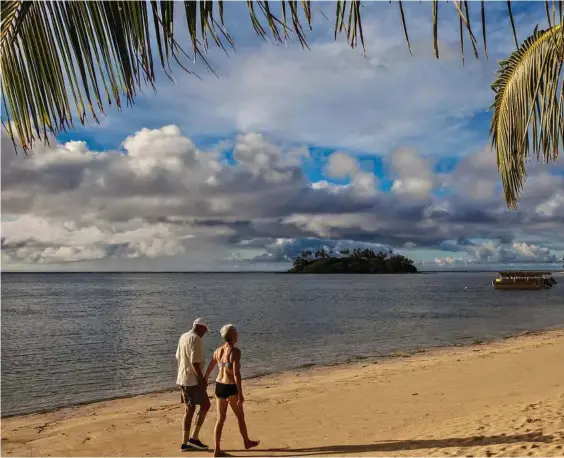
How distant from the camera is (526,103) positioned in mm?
4516

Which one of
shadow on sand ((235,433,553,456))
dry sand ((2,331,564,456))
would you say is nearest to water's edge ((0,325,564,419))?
dry sand ((2,331,564,456))

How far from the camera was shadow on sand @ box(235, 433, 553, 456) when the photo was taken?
7.52 metres

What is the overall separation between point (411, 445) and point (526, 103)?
215 inches

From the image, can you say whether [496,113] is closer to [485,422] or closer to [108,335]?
[485,422]

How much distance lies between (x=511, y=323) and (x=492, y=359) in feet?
67.4

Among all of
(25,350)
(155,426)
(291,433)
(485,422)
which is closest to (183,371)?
(291,433)

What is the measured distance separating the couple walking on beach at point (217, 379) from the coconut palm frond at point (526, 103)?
387 cm

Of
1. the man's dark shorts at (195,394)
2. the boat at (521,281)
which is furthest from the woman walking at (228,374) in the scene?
the boat at (521,281)

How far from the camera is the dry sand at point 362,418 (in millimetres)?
7969

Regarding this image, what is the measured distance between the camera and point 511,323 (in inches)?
1431

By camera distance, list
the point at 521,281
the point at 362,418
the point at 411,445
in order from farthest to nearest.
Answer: the point at 521,281 < the point at 362,418 < the point at 411,445

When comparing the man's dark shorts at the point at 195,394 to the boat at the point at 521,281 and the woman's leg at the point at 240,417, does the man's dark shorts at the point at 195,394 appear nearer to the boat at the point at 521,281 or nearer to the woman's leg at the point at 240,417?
the woman's leg at the point at 240,417

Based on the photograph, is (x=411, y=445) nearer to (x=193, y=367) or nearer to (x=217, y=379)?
Result: (x=217, y=379)

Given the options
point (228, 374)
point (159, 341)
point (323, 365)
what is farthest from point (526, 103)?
point (159, 341)
